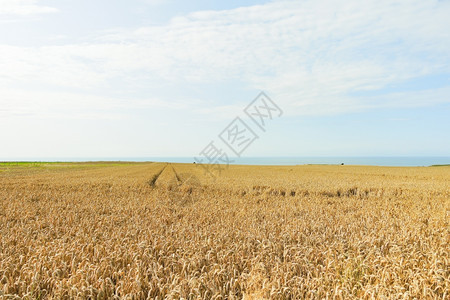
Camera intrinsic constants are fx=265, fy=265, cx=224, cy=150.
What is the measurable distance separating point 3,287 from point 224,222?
5.62 metres

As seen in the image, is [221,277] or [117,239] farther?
[117,239]

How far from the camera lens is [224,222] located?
864 cm

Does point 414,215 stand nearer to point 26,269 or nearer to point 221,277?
point 221,277

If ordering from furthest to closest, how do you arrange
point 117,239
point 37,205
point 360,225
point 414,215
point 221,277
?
point 37,205 → point 414,215 → point 360,225 → point 117,239 → point 221,277

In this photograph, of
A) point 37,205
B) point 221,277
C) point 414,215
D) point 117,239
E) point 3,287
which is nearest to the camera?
point 3,287

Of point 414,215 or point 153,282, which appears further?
point 414,215

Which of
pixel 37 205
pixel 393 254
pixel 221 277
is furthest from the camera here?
pixel 37 205

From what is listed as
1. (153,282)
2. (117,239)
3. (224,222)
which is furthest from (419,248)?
(117,239)

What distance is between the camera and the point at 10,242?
670 cm

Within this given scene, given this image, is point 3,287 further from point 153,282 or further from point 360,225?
point 360,225

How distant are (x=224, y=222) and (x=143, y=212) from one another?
367 cm

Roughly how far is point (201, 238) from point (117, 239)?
2.07 m

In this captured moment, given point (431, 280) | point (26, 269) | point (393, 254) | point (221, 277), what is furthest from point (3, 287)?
point (393, 254)

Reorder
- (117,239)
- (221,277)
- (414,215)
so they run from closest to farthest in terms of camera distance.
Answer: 1. (221,277)
2. (117,239)
3. (414,215)
